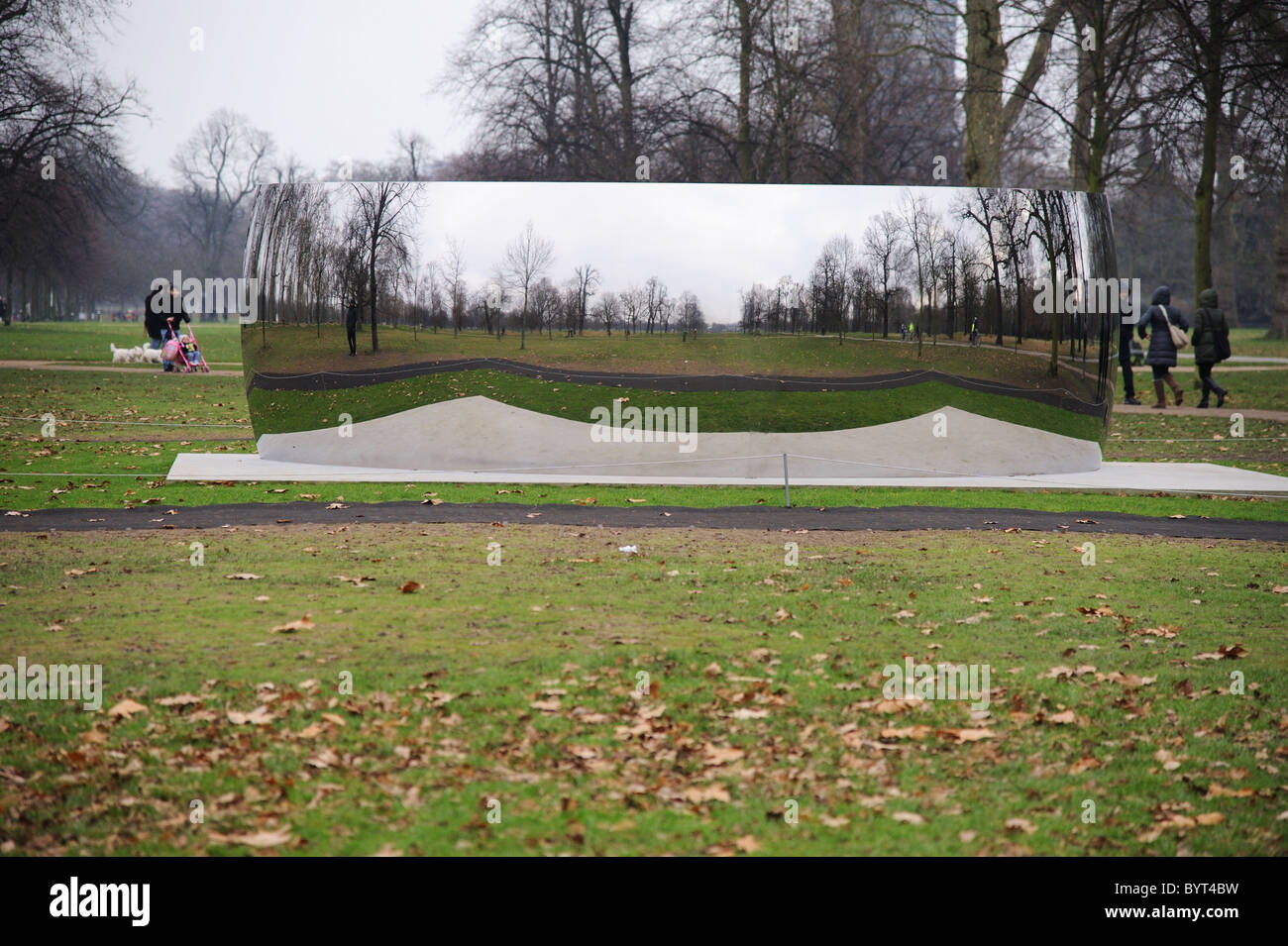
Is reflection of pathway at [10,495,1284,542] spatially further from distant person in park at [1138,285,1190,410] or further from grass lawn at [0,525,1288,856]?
distant person in park at [1138,285,1190,410]

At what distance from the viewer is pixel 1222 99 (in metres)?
27.9

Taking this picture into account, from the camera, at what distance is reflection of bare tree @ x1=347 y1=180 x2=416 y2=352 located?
15.3 meters

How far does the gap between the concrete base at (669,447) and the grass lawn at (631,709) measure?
18.1ft

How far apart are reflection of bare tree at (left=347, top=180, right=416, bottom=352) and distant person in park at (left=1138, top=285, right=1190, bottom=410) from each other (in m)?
14.1

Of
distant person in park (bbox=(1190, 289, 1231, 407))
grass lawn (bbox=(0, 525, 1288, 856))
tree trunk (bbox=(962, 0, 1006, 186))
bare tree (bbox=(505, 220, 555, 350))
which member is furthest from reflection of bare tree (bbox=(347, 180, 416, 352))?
tree trunk (bbox=(962, 0, 1006, 186))

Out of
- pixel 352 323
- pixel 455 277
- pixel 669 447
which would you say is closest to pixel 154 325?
pixel 352 323

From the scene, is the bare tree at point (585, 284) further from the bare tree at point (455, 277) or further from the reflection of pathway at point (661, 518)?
the reflection of pathway at point (661, 518)

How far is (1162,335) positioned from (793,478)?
11.6 metres

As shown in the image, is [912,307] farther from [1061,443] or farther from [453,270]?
[453,270]

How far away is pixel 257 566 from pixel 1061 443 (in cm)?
1060

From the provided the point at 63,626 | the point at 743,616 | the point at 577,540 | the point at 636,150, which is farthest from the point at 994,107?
the point at 63,626

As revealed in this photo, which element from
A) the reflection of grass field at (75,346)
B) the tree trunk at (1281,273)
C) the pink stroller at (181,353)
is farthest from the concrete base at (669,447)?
the tree trunk at (1281,273)
